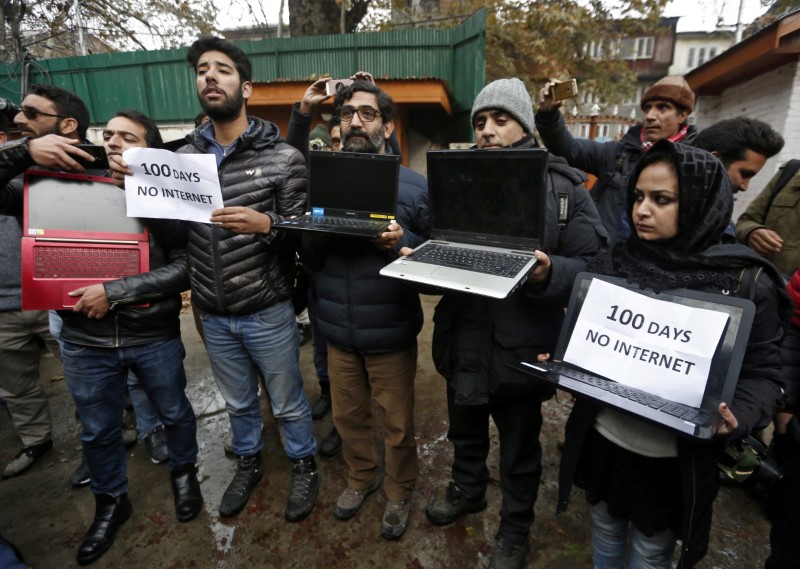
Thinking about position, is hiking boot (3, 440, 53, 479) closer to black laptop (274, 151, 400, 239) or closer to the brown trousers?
the brown trousers

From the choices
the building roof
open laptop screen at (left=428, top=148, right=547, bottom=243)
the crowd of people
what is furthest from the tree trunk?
open laptop screen at (left=428, top=148, right=547, bottom=243)

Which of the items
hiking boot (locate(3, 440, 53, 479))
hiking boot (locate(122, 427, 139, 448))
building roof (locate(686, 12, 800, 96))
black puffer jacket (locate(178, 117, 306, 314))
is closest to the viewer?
black puffer jacket (locate(178, 117, 306, 314))

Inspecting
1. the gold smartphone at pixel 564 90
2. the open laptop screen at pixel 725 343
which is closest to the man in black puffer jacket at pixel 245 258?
the gold smartphone at pixel 564 90

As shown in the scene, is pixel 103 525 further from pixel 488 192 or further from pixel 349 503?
pixel 488 192

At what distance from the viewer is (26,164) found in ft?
6.01

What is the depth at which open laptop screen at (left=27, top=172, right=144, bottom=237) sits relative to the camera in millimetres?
1912

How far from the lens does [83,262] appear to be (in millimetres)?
2018

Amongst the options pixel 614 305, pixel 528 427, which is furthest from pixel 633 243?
pixel 528 427

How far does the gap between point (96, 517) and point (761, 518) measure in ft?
11.9

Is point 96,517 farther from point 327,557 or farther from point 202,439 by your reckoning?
point 327,557

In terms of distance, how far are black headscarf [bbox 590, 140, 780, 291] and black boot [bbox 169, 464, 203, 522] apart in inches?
100

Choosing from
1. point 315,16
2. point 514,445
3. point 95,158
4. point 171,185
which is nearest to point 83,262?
point 95,158

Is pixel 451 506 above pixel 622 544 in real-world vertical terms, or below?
below

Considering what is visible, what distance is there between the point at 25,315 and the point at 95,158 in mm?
1494
